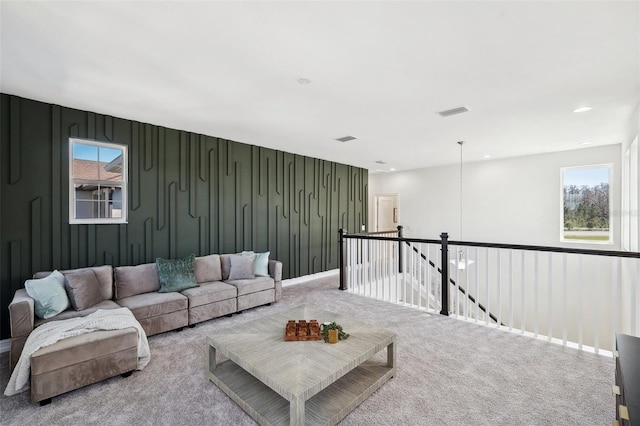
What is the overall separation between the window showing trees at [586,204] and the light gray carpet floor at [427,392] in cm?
397

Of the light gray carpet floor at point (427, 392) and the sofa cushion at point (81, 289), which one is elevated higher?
the sofa cushion at point (81, 289)

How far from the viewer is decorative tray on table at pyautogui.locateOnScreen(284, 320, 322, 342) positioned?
2420 millimetres

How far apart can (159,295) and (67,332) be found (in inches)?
47.7

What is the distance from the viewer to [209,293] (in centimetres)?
387

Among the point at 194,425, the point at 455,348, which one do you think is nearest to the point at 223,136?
the point at 194,425

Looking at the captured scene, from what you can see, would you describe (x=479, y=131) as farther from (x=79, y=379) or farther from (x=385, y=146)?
(x=79, y=379)

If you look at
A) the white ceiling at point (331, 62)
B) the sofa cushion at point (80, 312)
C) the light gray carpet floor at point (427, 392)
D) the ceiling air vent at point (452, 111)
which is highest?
the white ceiling at point (331, 62)

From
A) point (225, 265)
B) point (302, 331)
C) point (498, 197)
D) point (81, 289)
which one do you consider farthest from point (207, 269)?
point (498, 197)

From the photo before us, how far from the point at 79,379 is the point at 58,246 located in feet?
6.12

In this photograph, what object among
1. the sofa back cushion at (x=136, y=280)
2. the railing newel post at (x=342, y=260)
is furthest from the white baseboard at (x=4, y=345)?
the railing newel post at (x=342, y=260)

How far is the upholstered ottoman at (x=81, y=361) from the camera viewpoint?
219cm

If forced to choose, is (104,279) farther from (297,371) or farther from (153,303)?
(297,371)

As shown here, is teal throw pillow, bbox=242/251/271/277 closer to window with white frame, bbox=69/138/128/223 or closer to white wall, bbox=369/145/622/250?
window with white frame, bbox=69/138/128/223

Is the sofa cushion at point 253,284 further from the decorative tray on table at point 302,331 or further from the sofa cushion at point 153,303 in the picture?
the decorative tray on table at point 302,331
